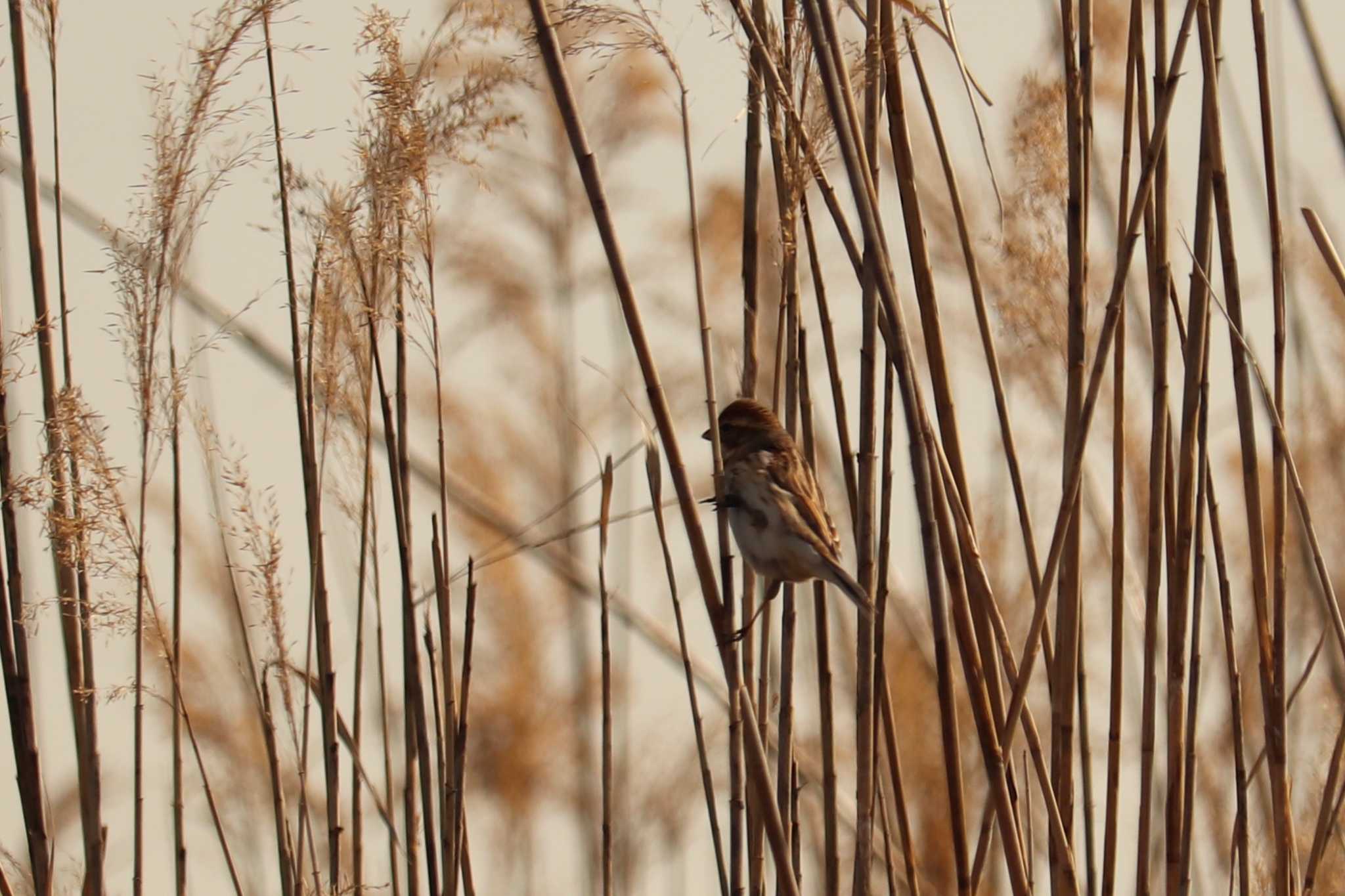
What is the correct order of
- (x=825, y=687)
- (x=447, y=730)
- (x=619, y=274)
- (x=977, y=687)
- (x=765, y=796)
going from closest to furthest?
1. (x=619, y=274)
2. (x=765, y=796)
3. (x=977, y=687)
4. (x=825, y=687)
5. (x=447, y=730)

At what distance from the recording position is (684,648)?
2131 mm

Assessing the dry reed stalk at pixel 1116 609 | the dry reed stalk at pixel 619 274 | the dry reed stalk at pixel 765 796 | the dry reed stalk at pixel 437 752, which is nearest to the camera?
the dry reed stalk at pixel 619 274

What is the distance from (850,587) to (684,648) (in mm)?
269

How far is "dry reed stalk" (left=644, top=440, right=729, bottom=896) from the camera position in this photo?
2.03 metres

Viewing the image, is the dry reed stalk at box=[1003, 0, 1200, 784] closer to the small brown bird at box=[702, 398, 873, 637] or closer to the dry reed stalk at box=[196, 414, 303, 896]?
the small brown bird at box=[702, 398, 873, 637]

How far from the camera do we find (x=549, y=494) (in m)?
4.60

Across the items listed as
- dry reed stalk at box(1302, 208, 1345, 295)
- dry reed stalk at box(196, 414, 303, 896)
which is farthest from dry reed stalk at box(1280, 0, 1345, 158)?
dry reed stalk at box(196, 414, 303, 896)

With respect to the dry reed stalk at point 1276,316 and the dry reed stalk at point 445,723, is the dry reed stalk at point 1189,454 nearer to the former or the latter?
the dry reed stalk at point 1276,316

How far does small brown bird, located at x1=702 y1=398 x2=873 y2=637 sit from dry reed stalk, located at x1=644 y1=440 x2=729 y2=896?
5.9 inches

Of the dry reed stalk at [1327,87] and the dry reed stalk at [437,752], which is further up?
the dry reed stalk at [1327,87]

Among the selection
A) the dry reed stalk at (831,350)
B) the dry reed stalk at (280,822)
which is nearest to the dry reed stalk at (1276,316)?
the dry reed stalk at (831,350)

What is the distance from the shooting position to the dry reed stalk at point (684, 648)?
203 cm

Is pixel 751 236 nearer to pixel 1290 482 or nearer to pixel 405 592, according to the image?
pixel 405 592

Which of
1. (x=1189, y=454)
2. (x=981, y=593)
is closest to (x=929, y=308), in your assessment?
(x=981, y=593)
